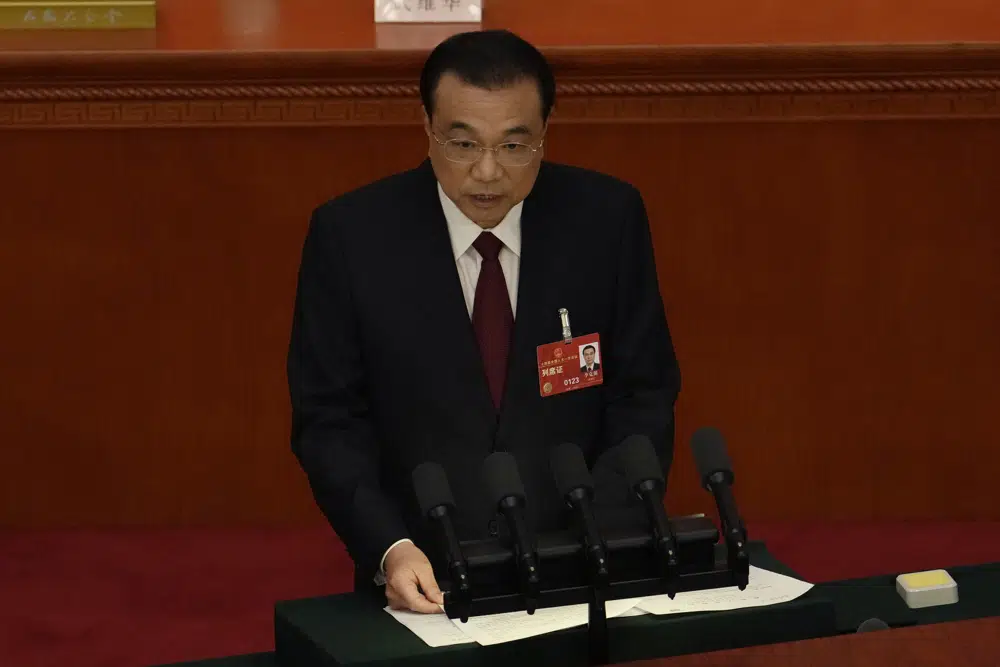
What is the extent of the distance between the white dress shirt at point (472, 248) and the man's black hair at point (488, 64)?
0.16 meters

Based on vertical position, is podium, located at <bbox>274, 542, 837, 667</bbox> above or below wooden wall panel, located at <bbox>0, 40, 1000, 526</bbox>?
below

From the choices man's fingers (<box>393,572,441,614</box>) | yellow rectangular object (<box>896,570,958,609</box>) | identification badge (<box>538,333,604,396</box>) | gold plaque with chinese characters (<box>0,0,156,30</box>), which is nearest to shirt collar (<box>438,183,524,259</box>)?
identification badge (<box>538,333,604,396</box>)

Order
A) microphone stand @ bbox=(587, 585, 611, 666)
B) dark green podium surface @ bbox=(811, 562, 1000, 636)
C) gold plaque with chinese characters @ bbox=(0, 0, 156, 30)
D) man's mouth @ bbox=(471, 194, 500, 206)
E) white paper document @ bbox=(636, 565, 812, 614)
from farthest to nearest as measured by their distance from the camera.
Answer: gold plaque with chinese characters @ bbox=(0, 0, 156, 30) → man's mouth @ bbox=(471, 194, 500, 206) → dark green podium surface @ bbox=(811, 562, 1000, 636) → white paper document @ bbox=(636, 565, 812, 614) → microphone stand @ bbox=(587, 585, 611, 666)

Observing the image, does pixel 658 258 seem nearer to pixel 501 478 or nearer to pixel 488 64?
pixel 488 64

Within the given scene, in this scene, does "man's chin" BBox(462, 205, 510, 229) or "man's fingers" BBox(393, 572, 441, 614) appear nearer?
"man's fingers" BBox(393, 572, 441, 614)

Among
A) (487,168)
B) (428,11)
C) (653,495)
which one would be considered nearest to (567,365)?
(487,168)

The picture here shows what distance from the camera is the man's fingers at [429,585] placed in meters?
1.77

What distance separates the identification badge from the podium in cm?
45

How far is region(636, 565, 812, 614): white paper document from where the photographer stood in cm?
172

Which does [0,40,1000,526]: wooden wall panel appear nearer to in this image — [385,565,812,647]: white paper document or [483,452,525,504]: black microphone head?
[385,565,812,647]: white paper document

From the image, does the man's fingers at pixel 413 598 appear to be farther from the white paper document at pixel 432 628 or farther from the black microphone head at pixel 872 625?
the black microphone head at pixel 872 625

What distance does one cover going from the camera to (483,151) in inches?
78.1

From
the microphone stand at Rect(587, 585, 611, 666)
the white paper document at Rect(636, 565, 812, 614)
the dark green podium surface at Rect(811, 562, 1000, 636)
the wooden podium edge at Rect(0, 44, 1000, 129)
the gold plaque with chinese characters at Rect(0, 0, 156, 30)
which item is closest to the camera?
the microphone stand at Rect(587, 585, 611, 666)

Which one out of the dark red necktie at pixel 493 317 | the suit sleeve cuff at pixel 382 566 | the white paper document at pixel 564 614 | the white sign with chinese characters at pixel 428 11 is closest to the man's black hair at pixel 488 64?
the dark red necktie at pixel 493 317
